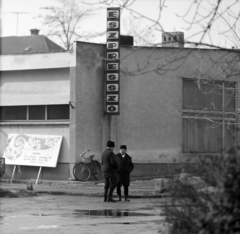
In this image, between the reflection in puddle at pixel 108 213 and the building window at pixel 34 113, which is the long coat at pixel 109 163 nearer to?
the reflection in puddle at pixel 108 213

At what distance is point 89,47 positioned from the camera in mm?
31078

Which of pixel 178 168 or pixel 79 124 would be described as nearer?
pixel 178 168

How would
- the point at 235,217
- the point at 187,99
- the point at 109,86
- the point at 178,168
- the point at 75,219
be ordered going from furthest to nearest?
the point at 187,99, the point at 109,86, the point at 75,219, the point at 178,168, the point at 235,217

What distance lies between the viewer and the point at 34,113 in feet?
106

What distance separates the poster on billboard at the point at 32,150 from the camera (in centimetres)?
3096

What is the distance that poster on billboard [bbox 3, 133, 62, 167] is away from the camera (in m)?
31.0

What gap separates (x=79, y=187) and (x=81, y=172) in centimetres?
213

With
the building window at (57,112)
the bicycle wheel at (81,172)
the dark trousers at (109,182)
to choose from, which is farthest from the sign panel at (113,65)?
the dark trousers at (109,182)

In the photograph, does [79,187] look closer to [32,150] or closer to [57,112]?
[32,150]

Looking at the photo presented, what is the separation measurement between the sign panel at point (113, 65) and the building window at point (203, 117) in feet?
12.4

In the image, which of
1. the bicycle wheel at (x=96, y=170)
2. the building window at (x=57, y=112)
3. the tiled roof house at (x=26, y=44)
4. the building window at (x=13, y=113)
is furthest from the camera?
the tiled roof house at (x=26, y=44)

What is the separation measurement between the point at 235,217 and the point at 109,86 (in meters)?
24.8

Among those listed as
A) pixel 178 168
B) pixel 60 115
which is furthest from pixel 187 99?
pixel 178 168

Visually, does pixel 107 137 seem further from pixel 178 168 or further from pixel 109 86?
pixel 178 168
